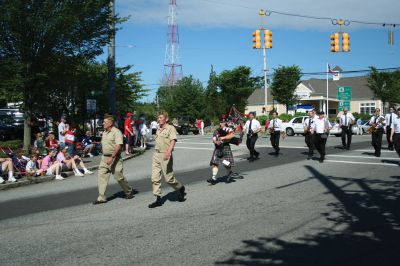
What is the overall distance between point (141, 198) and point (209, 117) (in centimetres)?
4527

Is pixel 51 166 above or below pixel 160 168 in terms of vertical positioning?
below

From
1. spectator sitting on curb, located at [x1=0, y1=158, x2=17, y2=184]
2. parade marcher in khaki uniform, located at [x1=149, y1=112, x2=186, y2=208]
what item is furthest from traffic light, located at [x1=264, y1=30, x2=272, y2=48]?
parade marcher in khaki uniform, located at [x1=149, y1=112, x2=186, y2=208]

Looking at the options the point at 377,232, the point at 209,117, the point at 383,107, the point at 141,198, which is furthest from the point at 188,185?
the point at 383,107

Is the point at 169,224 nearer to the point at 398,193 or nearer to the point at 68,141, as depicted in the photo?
the point at 398,193

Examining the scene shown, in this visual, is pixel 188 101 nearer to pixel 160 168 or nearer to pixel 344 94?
pixel 344 94

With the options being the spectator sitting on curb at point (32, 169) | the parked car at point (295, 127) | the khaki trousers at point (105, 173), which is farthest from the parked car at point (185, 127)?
the khaki trousers at point (105, 173)

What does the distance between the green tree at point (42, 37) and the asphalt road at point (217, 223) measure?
7.76 meters

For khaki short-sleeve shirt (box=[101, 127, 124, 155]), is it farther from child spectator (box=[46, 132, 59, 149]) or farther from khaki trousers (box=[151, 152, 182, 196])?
child spectator (box=[46, 132, 59, 149])

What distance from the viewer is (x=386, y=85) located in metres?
57.1

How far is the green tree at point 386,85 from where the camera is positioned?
55.4 m

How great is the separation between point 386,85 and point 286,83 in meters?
13.5

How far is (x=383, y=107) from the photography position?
208 ft

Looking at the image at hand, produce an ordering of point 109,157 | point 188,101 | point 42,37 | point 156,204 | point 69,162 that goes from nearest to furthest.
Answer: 1. point 156,204
2. point 109,157
3. point 69,162
4. point 42,37
5. point 188,101

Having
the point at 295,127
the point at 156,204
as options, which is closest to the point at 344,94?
the point at 295,127
